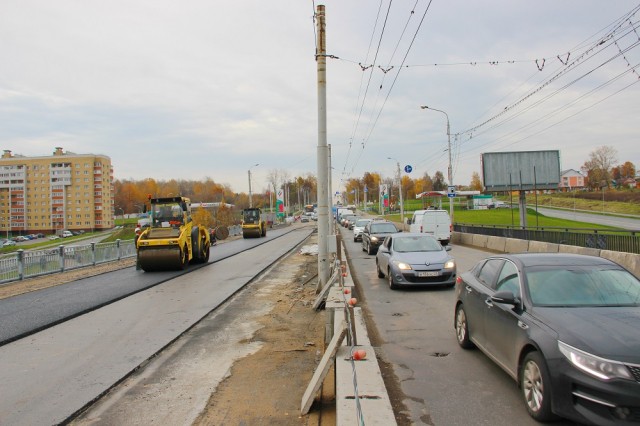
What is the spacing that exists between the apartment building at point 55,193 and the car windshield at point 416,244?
116334mm

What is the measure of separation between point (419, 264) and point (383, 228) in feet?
42.3

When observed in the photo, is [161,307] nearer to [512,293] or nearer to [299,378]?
[299,378]

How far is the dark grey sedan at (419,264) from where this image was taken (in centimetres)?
1208

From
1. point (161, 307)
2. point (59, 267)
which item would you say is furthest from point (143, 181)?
point (161, 307)

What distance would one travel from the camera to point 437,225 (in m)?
27.6

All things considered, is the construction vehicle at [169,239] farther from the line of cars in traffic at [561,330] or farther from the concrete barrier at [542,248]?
the concrete barrier at [542,248]

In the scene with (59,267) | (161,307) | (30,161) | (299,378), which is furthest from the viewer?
(30,161)

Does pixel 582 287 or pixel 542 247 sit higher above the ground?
pixel 582 287

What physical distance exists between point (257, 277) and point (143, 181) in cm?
15799

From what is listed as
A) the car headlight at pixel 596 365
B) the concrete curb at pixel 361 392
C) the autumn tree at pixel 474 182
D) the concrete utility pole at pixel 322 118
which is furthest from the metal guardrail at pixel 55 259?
the autumn tree at pixel 474 182

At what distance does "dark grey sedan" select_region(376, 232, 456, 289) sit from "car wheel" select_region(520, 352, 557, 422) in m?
7.43

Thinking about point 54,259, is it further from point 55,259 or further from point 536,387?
point 536,387

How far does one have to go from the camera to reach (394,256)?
12.9 metres

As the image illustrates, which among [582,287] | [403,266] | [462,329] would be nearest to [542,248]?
[403,266]
